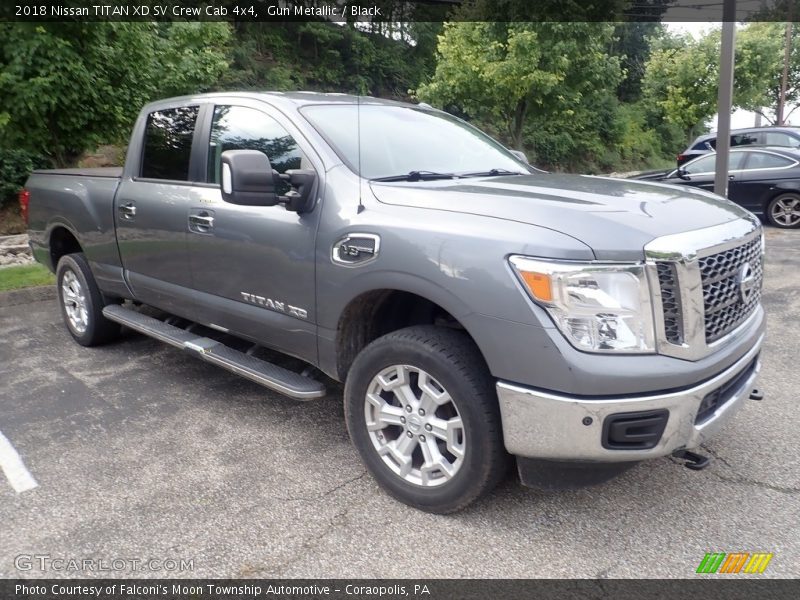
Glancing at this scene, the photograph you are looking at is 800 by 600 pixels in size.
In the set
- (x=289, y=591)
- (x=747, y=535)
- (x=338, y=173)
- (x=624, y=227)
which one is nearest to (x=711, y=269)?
(x=624, y=227)

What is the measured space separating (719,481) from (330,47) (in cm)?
2410

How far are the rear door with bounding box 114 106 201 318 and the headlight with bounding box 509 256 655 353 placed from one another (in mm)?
Result: 2537

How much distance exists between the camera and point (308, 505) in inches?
121

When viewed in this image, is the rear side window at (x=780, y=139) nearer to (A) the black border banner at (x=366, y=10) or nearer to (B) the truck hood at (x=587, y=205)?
(A) the black border banner at (x=366, y=10)

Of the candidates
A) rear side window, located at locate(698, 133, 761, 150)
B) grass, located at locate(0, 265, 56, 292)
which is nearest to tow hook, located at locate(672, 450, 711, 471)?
grass, located at locate(0, 265, 56, 292)

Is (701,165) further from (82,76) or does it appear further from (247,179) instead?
(247,179)

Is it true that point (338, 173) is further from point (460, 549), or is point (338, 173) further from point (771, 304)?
point (771, 304)

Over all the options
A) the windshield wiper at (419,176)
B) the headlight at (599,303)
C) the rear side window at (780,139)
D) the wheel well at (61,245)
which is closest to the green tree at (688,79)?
the rear side window at (780,139)

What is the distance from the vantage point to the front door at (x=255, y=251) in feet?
11.1

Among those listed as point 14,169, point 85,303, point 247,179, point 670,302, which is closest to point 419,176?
point 247,179

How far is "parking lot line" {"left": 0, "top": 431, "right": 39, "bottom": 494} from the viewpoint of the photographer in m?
3.30

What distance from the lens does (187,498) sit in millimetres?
3139

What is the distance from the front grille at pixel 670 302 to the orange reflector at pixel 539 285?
0.42m

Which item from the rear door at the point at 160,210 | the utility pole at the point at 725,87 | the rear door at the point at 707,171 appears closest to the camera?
the rear door at the point at 160,210
